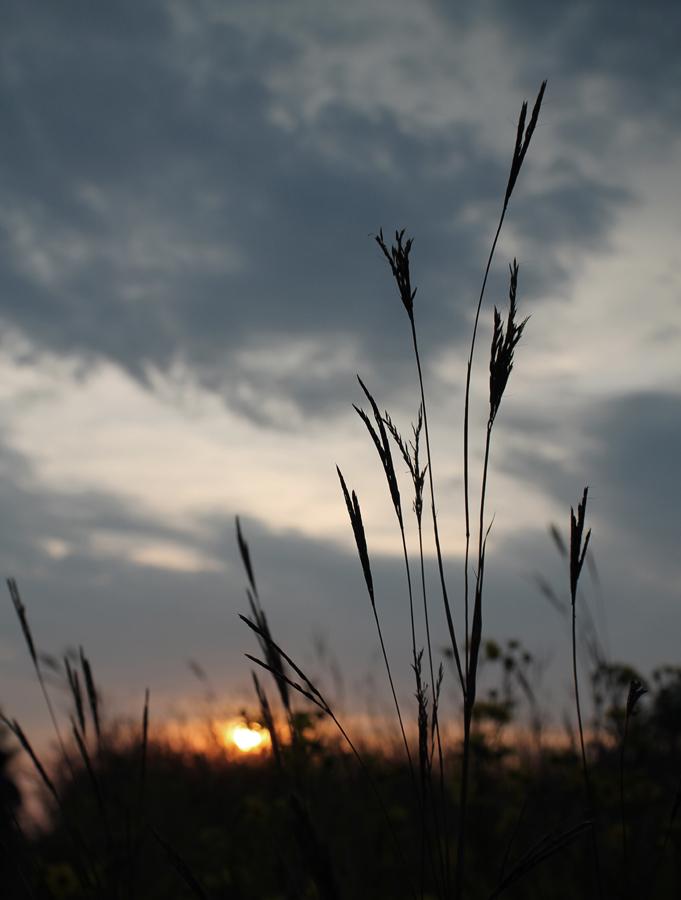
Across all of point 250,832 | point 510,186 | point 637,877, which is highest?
point 510,186

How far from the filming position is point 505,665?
4.78 m

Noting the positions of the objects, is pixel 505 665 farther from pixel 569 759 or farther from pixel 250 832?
pixel 250 832

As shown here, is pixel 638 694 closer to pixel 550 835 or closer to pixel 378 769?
pixel 550 835

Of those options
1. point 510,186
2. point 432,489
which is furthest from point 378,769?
point 510,186

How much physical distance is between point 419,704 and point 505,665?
3753 mm

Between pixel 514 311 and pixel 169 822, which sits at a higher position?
pixel 514 311

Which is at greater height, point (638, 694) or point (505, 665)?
point (505, 665)

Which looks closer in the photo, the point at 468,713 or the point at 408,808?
the point at 468,713

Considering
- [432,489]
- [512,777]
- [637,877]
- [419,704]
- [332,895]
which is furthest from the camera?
[512,777]

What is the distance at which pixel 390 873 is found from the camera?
4.05 m

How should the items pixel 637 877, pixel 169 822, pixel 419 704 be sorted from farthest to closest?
pixel 169 822, pixel 637 877, pixel 419 704

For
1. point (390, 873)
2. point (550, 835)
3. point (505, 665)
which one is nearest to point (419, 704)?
point (550, 835)

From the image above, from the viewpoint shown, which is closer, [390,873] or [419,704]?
[419,704]

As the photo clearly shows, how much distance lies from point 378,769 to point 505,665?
1087mm
